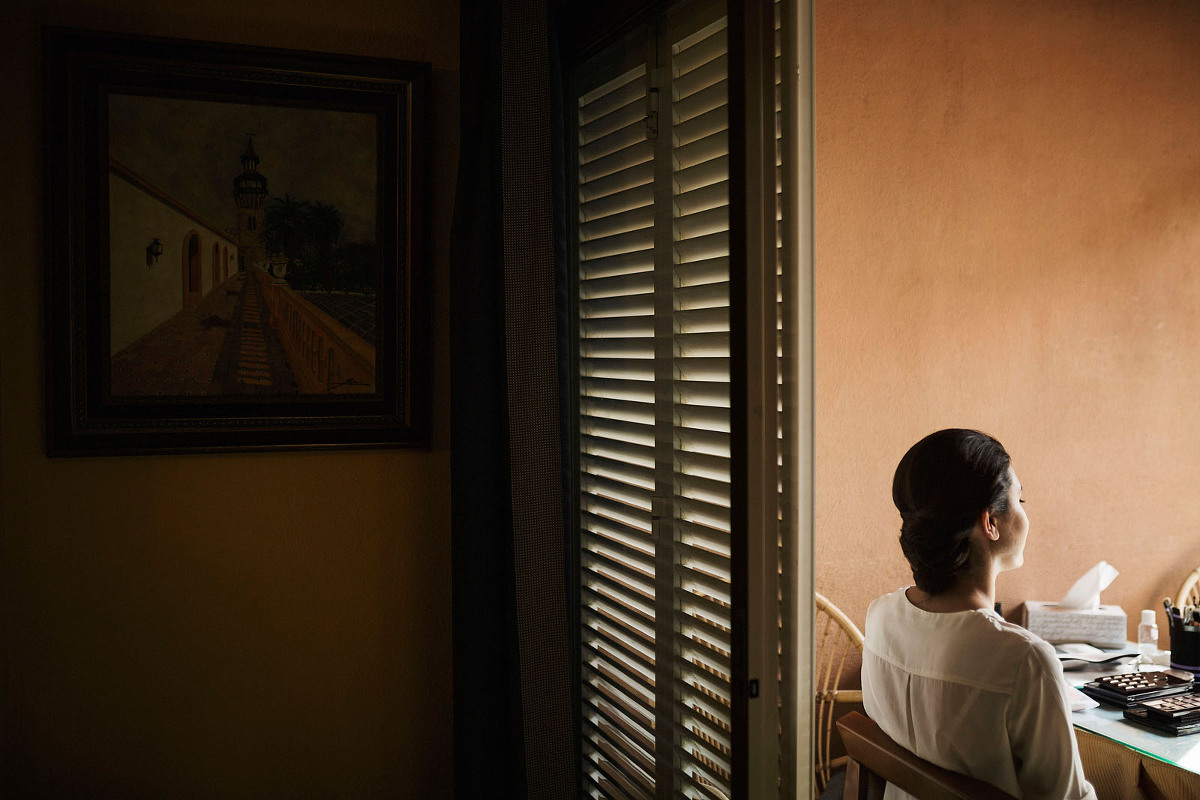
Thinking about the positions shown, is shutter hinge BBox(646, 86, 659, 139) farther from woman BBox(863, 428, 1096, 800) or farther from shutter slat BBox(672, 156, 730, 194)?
woman BBox(863, 428, 1096, 800)

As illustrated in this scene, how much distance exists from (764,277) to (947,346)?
192 centimetres

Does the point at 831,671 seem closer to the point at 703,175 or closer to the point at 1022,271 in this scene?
the point at 1022,271

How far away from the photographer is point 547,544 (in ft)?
5.62

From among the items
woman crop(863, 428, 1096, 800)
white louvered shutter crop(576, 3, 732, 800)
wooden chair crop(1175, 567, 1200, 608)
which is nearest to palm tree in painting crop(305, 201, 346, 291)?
white louvered shutter crop(576, 3, 732, 800)

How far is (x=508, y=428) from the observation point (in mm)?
1706

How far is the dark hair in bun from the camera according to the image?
5.55 feet

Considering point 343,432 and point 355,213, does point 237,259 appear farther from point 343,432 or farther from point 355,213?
point 343,432

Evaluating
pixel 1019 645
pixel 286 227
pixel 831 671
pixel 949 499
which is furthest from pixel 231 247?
pixel 831 671

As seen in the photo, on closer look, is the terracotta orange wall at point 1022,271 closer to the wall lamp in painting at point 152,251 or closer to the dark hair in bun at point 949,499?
the dark hair in bun at point 949,499

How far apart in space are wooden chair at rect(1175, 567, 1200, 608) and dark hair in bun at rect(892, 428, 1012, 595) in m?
1.57

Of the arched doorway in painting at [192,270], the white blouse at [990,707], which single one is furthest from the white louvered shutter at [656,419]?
the arched doorway in painting at [192,270]

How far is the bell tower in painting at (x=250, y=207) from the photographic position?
187 centimetres

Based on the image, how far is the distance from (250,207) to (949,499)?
5.02ft

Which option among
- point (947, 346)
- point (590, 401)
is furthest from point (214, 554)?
point (947, 346)
